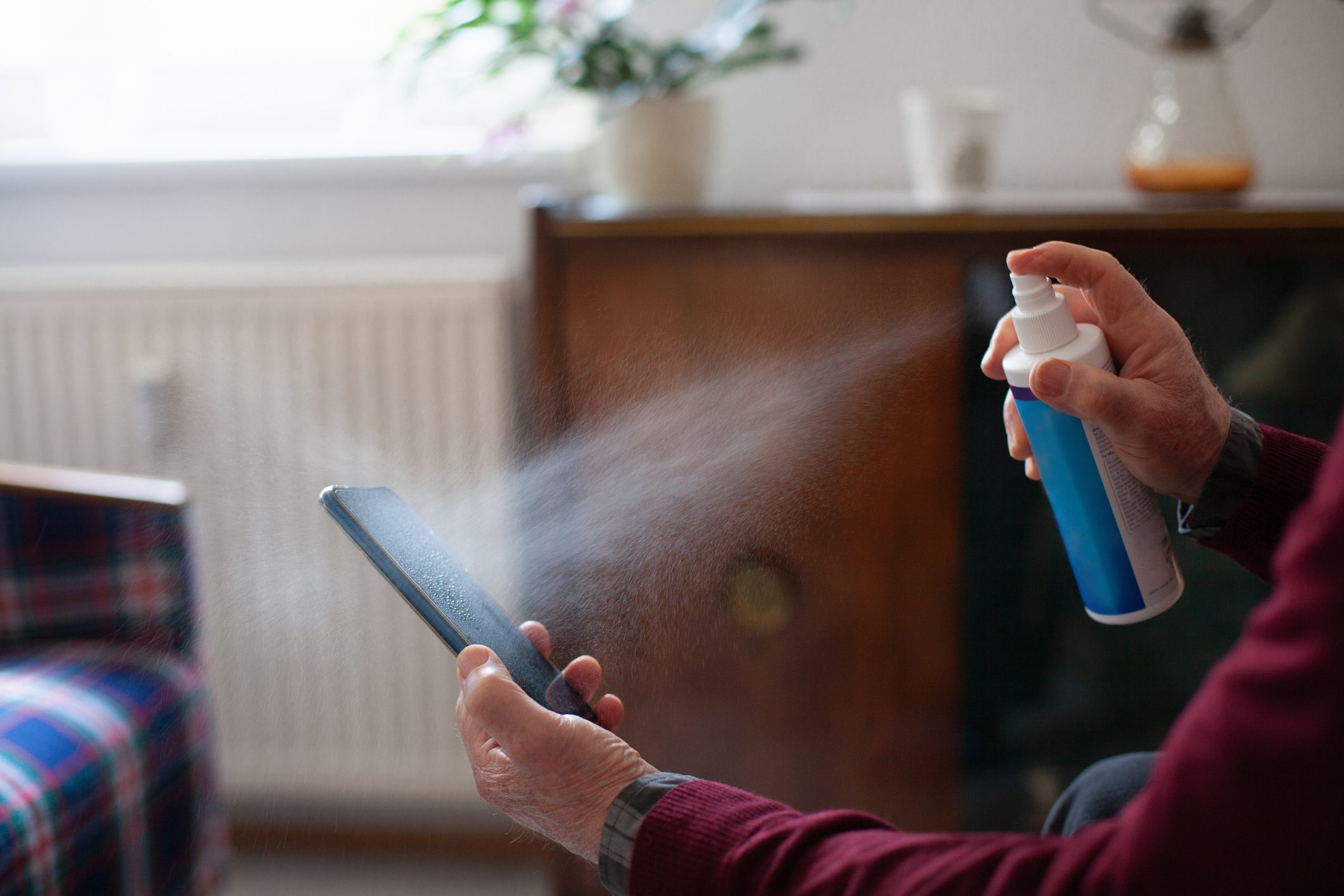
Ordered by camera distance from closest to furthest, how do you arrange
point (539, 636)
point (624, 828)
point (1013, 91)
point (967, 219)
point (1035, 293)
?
point (624, 828), point (1035, 293), point (539, 636), point (967, 219), point (1013, 91)

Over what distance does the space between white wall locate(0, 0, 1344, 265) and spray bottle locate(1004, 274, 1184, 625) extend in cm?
86

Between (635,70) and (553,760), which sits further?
(635,70)

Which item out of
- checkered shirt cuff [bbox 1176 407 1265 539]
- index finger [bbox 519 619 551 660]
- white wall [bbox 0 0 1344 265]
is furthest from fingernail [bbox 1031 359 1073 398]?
white wall [bbox 0 0 1344 265]

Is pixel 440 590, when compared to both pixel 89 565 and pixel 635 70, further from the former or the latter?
pixel 635 70

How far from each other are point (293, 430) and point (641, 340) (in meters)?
0.66

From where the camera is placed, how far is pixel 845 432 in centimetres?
117

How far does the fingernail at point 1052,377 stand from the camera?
0.60 metres

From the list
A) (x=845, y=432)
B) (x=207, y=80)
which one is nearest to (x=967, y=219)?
(x=845, y=432)

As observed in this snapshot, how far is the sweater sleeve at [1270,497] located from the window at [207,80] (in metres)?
1.30

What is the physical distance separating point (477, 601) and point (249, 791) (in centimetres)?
121

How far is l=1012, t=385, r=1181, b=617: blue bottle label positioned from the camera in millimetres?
644

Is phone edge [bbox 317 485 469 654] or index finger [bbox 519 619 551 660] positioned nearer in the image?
phone edge [bbox 317 485 469 654]

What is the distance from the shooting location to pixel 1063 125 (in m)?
1.46

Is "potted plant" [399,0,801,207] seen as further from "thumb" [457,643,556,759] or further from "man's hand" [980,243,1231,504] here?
"thumb" [457,643,556,759]
